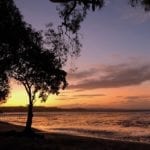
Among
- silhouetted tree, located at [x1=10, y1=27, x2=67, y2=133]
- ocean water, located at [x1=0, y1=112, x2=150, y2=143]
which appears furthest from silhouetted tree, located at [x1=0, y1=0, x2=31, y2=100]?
ocean water, located at [x1=0, y1=112, x2=150, y2=143]

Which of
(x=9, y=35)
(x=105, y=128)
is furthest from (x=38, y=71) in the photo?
(x=105, y=128)

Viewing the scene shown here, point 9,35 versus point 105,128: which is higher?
point 9,35

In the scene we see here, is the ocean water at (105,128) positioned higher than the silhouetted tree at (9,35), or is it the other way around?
the silhouetted tree at (9,35)

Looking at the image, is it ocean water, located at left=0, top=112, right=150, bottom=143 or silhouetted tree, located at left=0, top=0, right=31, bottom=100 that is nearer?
silhouetted tree, located at left=0, top=0, right=31, bottom=100

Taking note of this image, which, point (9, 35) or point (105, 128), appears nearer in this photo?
point (9, 35)

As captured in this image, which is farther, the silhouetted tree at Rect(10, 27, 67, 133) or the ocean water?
the ocean water

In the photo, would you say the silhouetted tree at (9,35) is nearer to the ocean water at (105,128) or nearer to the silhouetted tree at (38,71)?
the silhouetted tree at (38,71)

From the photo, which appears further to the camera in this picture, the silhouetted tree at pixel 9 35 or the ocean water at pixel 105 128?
the ocean water at pixel 105 128

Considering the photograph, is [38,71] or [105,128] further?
[105,128]

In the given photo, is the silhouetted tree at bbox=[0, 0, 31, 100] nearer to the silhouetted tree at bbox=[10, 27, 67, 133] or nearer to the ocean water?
the silhouetted tree at bbox=[10, 27, 67, 133]

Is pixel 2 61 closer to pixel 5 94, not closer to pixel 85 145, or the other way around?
pixel 5 94

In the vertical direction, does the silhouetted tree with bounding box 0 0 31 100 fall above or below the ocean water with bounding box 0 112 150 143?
above

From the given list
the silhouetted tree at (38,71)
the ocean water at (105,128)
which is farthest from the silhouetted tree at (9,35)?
the ocean water at (105,128)

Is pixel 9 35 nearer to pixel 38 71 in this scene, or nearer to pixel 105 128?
pixel 38 71
